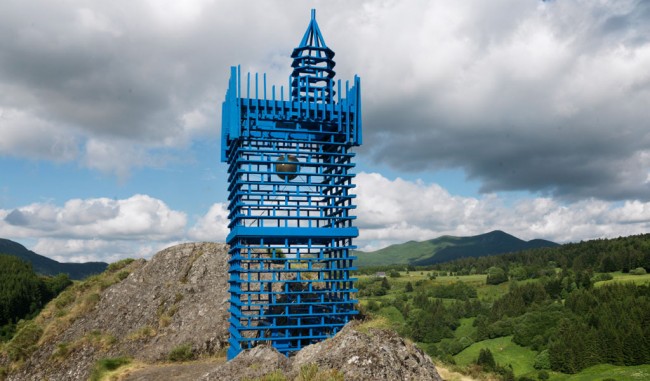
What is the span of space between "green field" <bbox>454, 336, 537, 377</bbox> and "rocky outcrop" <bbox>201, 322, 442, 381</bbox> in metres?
170

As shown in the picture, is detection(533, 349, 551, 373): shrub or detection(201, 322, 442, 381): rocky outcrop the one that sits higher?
detection(201, 322, 442, 381): rocky outcrop

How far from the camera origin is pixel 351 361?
36.3 ft

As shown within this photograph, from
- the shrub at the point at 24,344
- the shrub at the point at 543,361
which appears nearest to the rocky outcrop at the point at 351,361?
the shrub at the point at 24,344

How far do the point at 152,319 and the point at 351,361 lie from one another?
20796mm

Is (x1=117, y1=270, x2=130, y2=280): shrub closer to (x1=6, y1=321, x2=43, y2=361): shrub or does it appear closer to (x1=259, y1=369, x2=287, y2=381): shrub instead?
(x1=6, y1=321, x2=43, y2=361): shrub

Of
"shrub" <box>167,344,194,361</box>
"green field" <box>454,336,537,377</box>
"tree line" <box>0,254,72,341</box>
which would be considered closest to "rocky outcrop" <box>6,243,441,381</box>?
"shrub" <box>167,344,194,361</box>

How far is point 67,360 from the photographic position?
26.5 metres

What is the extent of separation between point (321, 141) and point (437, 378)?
954 cm

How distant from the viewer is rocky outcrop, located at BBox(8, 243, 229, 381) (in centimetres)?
2378

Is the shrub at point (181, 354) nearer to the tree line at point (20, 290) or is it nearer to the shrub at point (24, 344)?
the shrub at point (24, 344)

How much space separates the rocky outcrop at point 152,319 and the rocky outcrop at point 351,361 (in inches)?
389

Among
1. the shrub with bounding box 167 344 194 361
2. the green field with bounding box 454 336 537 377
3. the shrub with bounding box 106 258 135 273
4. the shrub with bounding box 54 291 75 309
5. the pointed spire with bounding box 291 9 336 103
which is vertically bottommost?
the green field with bounding box 454 336 537 377

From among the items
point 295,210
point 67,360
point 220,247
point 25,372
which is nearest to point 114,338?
point 67,360

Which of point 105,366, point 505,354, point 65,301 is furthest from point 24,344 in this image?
point 505,354
